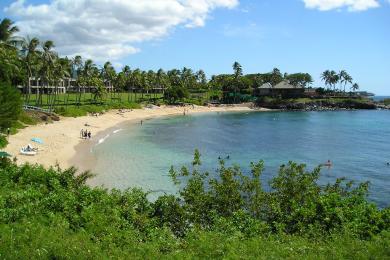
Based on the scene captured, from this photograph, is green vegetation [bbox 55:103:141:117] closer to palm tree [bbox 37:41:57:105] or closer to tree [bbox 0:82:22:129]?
palm tree [bbox 37:41:57:105]

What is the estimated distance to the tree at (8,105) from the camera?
47906 millimetres

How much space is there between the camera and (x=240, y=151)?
61.6 meters

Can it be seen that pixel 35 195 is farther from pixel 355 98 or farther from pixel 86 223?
pixel 355 98

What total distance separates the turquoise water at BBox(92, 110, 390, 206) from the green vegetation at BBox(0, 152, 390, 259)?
17356 millimetres

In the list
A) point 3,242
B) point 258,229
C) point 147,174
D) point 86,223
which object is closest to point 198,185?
point 258,229

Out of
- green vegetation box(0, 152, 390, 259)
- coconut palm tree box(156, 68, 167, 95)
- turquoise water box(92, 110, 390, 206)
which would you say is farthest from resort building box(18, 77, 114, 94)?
green vegetation box(0, 152, 390, 259)

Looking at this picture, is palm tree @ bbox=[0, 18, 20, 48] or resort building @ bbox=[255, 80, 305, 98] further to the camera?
resort building @ bbox=[255, 80, 305, 98]

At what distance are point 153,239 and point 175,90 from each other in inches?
5293

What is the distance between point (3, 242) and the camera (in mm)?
12188

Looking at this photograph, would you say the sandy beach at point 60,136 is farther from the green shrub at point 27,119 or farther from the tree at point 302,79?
the tree at point 302,79

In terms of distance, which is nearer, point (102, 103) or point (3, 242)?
point (3, 242)

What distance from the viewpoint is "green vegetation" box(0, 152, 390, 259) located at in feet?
41.3

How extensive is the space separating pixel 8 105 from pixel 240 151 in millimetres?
32258

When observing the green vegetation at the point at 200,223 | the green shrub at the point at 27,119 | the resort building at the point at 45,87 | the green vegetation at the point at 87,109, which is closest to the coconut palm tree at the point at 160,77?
the resort building at the point at 45,87
